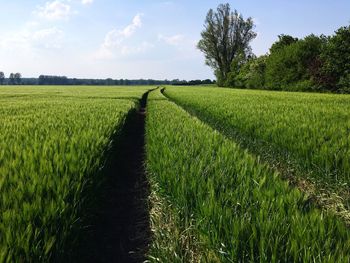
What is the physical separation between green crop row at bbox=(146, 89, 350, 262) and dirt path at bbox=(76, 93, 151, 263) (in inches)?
20.5

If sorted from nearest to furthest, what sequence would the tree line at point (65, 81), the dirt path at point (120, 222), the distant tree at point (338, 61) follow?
the dirt path at point (120, 222) → the distant tree at point (338, 61) → the tree line at point (65, 81)

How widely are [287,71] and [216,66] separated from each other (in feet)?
102

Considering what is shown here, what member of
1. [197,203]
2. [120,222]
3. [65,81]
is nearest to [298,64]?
[120,222]

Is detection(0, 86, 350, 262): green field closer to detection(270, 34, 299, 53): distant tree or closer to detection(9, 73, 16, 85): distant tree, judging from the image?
detection(270, 34, 299, 53): distant tree

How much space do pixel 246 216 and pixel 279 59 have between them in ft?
123

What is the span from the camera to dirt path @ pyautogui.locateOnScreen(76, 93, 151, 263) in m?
3.71

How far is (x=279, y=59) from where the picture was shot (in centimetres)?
3788

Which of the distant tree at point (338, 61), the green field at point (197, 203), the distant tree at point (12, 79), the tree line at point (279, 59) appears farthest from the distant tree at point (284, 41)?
the distant tree at point (12, 79)

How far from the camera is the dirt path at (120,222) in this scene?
3705 millimetres

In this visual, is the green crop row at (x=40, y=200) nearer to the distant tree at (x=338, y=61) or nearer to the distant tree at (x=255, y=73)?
the distant tree at (x=338, y=61)

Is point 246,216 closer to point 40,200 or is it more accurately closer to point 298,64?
point 40,200

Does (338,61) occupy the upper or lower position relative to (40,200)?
upper

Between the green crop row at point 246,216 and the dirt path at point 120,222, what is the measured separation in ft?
1.71

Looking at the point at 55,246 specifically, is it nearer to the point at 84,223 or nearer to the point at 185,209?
the point at 84,223
